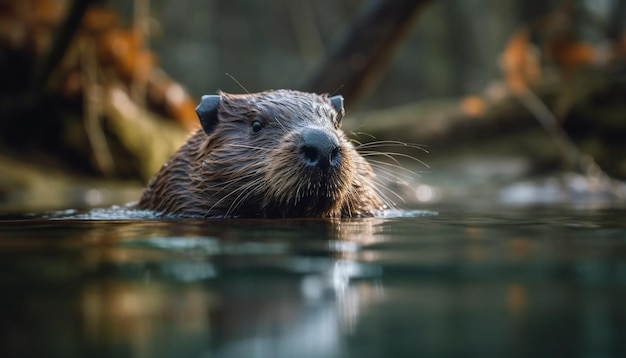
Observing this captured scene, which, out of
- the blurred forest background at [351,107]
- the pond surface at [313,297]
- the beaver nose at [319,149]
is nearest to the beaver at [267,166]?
the beaver nose at [319,149]

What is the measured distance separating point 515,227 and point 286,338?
2.34 metres

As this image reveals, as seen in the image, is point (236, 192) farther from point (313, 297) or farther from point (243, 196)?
point (313, 297)

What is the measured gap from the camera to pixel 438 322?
5.01 ft

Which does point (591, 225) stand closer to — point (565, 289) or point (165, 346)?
point (565, 289)

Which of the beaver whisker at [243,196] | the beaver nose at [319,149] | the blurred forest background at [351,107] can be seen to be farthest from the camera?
the blurred forest background at [351,107]

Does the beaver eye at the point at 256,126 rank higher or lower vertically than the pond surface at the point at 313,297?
higher

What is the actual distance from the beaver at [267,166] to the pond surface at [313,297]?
103 cm

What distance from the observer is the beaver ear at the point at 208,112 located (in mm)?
Result: 4656

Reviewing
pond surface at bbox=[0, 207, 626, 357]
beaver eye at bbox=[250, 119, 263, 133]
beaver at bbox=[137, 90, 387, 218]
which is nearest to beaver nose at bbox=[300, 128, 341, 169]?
beaver at bbox=[137, 90, 387, 218]

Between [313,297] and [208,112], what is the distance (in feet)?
10.1

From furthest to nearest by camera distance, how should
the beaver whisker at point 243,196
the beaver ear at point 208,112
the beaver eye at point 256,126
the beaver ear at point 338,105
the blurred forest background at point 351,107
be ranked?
the blurred forest background at point 351,107
the beaver ear at point 338,105
the beaver ear at point 208,112
the beaver eye at point 256,126
the beaver whisker at point 243,196

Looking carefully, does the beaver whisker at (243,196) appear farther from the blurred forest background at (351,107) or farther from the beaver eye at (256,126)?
the blurred forest background at (351,107)

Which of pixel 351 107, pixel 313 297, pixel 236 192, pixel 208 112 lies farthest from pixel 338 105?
pixel 351 107

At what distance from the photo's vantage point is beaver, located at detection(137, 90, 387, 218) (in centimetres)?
389
